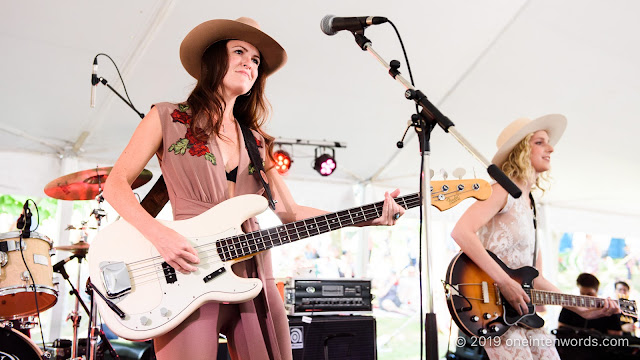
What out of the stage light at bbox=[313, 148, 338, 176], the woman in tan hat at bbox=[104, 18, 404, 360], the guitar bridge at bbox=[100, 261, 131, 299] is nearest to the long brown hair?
the woman in tan hat at bbox=[104, 18, 404, 360]

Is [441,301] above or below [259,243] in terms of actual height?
below

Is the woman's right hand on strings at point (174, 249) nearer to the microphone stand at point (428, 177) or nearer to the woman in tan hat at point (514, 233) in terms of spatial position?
the microphone stand at point (428, 177)

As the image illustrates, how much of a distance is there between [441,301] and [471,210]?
26.0 ft

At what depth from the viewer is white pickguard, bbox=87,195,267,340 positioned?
5.78 feet

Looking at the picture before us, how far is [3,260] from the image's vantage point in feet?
12.1

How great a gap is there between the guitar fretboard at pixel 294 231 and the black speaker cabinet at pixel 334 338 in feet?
7.51

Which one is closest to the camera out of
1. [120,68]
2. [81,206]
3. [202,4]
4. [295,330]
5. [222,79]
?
[222,79]

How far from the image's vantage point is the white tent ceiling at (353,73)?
4.88m

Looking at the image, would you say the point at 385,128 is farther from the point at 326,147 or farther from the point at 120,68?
the point at 120,68

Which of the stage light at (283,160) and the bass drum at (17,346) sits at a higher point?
the stage light at (283,160)

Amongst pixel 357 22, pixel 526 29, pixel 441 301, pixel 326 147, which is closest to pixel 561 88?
pixel 526 29

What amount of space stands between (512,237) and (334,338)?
1842mm

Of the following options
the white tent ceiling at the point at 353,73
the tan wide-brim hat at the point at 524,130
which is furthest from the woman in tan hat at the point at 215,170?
the white tent ceiling at the point at 353,73

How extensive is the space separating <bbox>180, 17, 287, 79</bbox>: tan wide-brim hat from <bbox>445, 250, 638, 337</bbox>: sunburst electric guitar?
1642mm
